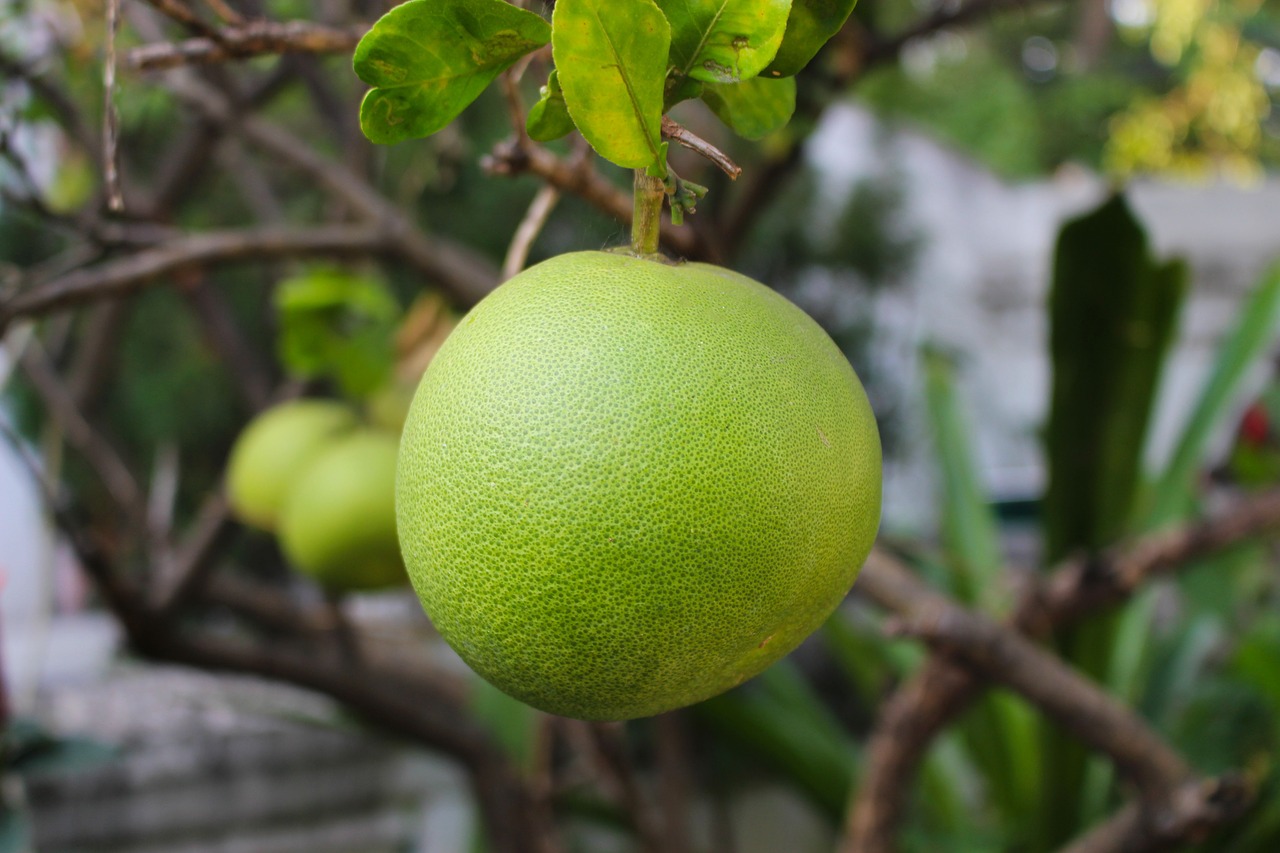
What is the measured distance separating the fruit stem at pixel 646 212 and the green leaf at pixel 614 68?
36 millimetres

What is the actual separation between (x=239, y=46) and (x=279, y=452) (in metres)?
0.62

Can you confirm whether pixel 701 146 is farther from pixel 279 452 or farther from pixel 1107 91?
pixel 1107 91

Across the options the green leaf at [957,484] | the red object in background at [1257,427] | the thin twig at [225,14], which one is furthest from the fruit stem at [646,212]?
the red object in background at [1257,427]

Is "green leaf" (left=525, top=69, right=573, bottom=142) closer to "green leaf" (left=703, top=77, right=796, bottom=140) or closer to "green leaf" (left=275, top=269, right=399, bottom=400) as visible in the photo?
"green leaf" (left=703, top=77, right=796, bottom=140)

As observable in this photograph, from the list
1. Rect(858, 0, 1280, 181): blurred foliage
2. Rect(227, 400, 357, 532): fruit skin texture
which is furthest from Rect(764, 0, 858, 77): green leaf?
Rect(858, 0, 1280, 181): blurred foliage

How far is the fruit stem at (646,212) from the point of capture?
335mm

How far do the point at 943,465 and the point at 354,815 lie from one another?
1066mm

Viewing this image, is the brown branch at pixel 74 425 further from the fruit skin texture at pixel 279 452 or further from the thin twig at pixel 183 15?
the thin twig at pixel 183 15

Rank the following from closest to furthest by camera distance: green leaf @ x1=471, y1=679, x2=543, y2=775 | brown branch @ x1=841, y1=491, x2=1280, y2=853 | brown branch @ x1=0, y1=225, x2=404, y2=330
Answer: brown branch @ x1=0, y1=225, x2=404, y2=330, brown branch @ x1=841, y1=491, x2=1280, y2=853, green leaf @ x1=471, y1=679, x2=543, y2=775

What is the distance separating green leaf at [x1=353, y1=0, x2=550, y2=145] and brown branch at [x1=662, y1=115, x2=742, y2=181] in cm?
5

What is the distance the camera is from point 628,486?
30 centimetres

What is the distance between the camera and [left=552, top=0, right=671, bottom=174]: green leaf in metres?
0.28

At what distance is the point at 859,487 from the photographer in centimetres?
32

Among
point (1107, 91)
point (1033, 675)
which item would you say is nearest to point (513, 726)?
point (1033, 675)
